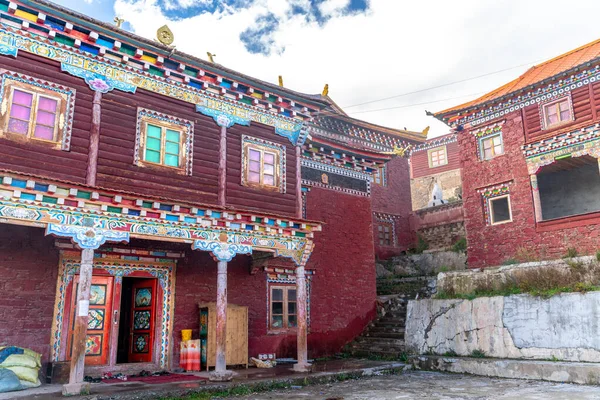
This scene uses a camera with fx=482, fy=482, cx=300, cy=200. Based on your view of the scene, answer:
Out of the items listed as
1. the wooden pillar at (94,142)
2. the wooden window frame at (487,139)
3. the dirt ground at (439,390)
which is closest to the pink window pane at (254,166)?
the wooden pillar at (94,142)

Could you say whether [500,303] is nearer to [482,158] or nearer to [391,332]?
[391,332]

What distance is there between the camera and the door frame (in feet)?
32.0

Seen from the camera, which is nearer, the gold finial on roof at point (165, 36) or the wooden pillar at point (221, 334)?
the wooden pillar at point (221, 334)

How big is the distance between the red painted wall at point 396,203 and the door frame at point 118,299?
39.6ft

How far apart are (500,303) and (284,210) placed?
554cm

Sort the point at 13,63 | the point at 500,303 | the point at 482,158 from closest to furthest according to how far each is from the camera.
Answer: the point at 13,63, the point at 500,303, the point at 482,158

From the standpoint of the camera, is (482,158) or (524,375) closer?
(524,375)

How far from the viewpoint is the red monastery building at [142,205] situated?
879 centimetres

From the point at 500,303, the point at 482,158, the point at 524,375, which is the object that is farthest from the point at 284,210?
the point at 482,158

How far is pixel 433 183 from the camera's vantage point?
106ft

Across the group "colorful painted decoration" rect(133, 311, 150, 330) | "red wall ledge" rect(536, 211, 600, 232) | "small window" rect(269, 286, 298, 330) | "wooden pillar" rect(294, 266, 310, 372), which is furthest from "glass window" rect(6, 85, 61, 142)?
"red wall ledge" rect(536, 211, 600, 232)

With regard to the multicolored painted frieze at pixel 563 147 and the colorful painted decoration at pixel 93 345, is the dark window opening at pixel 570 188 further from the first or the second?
the colorful painted decoration at pixel 93 345

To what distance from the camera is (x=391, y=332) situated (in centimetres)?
1434

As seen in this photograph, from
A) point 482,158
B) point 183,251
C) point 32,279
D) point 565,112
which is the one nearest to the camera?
point 32,279
